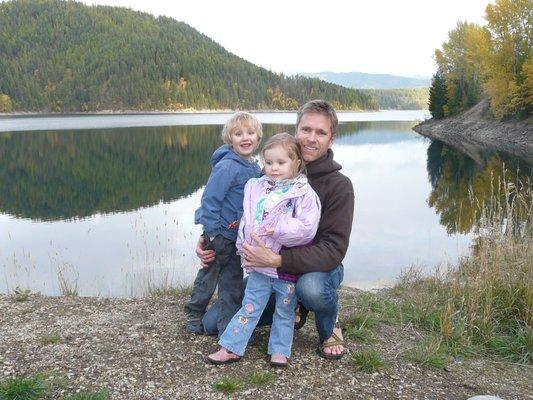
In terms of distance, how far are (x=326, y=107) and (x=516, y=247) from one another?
3780 millimetres

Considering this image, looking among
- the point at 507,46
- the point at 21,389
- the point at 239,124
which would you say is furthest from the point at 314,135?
the point at 507,46

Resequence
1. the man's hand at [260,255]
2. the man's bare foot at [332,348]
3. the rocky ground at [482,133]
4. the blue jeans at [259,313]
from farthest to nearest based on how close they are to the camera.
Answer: the rocky ground at [482,133]
the man's bare foot at [332,348]
the blue jeans at [259,313]
the man's hand at [260,255]

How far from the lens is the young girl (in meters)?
3.80

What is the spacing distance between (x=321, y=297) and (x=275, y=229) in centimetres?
68

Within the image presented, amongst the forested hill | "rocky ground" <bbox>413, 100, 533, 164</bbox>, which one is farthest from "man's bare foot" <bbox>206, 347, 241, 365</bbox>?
the forested hill

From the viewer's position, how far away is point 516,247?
6.31m

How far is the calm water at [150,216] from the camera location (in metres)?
10.2

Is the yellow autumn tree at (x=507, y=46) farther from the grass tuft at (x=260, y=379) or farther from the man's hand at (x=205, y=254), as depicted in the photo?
the grass tuft at (x=260, y=379)

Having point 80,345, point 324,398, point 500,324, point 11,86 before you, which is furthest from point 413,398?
point 11,86

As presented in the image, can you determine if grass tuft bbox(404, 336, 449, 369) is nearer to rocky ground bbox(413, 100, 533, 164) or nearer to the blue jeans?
the blue jeans

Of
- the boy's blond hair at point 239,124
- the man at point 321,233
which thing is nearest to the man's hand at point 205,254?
the man at point 321,233

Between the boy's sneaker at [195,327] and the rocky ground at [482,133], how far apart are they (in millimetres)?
25088

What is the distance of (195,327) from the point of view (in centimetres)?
468

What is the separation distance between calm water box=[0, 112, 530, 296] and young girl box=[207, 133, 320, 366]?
4295mm
